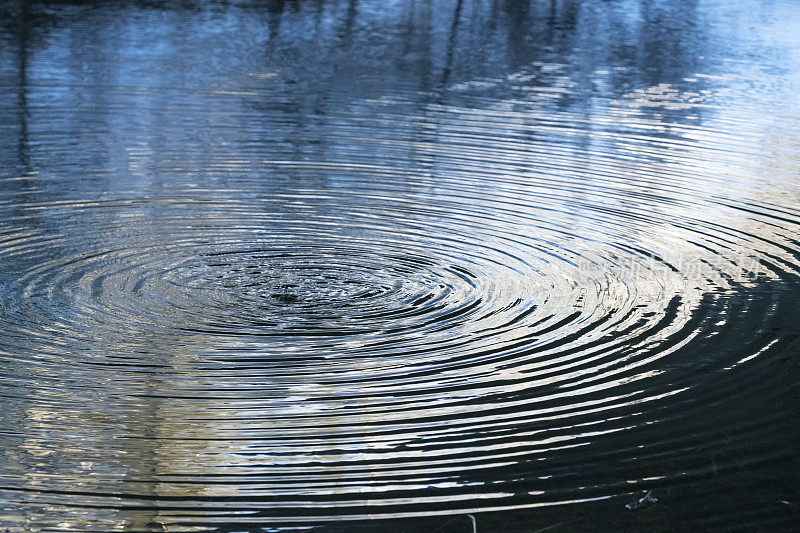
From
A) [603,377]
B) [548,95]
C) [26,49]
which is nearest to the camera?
[603,377]

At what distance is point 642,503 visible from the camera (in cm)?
460

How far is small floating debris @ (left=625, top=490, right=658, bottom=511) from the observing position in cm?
456

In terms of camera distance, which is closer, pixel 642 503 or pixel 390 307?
pixel 642 503

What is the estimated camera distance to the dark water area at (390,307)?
4703 millimetres

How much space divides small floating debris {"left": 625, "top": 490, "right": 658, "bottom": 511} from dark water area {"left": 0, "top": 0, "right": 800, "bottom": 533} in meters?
0.01

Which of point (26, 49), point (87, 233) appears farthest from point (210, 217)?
point (26, 49)

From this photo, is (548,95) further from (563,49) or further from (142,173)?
(142,173)

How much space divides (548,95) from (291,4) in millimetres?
13676

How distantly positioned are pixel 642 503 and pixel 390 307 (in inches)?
109

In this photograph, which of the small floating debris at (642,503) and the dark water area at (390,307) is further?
the dark water area at (390,307)

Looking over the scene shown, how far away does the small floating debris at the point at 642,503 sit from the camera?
15.0 ft

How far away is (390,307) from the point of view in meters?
6.98

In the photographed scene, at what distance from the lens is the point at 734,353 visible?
6.43 metres

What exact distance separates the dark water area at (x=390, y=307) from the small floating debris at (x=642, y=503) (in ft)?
0.04
